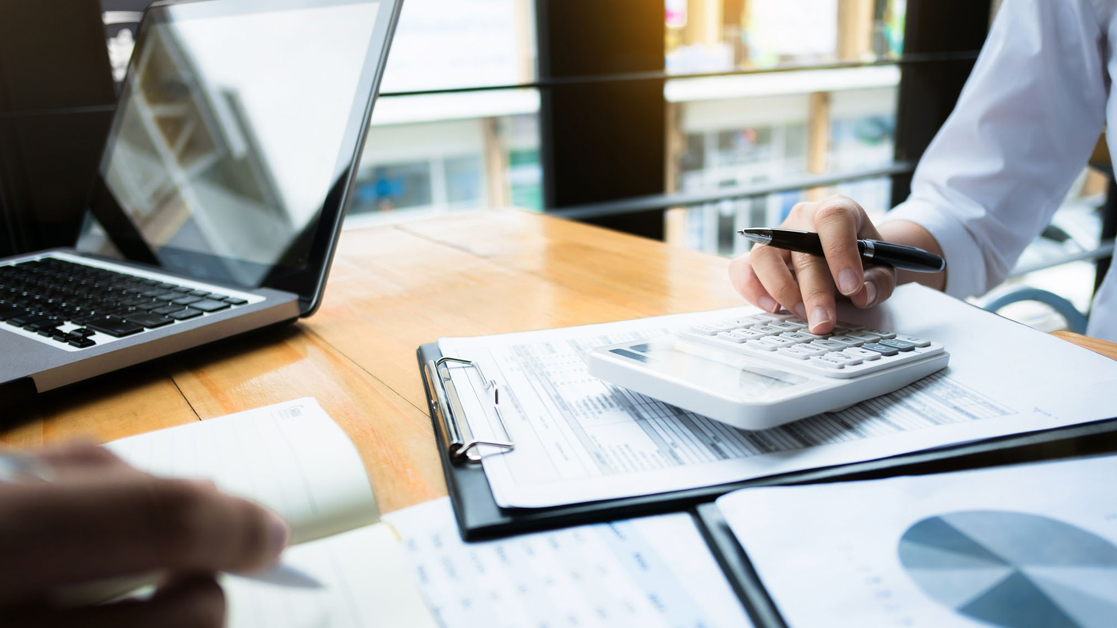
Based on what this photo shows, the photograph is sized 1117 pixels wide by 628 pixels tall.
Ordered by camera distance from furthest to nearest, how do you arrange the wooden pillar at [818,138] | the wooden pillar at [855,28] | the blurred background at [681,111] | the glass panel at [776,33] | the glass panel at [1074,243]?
the glass panel at [1074,243], the wooden pillar at [818,138], the wooden pillar at [855,28], the glass panel at [776,33], the blurred background at [681,111]

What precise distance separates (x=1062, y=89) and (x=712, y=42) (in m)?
1.20

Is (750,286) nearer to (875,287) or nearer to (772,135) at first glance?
(875,287)

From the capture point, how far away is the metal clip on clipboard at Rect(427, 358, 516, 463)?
0.31m

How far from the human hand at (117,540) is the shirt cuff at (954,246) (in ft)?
2.24

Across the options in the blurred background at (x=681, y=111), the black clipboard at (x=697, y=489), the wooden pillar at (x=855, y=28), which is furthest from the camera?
the wooden pillar at (x=855, y=28)

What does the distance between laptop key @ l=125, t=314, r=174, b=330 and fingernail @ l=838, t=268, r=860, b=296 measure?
0.43 metres

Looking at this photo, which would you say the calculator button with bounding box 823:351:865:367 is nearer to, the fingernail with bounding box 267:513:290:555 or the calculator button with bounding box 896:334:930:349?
the calculator button with bounding box 896:334:930:349

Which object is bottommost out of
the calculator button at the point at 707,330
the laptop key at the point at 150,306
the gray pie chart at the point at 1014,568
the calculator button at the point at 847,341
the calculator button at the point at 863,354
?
the gray pie chart at the point at 1014,568

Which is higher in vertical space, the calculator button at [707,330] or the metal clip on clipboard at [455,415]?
the calculator button at [707,330]

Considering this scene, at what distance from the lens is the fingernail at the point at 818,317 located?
0.42m

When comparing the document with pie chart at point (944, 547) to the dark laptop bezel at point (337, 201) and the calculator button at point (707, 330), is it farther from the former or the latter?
the dark laptop bezel at point (337, 201)

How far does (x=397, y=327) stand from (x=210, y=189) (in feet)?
0.75

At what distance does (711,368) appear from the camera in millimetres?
348

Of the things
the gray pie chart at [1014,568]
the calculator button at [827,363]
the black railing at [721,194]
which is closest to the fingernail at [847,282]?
the calculator button at [827,363]
